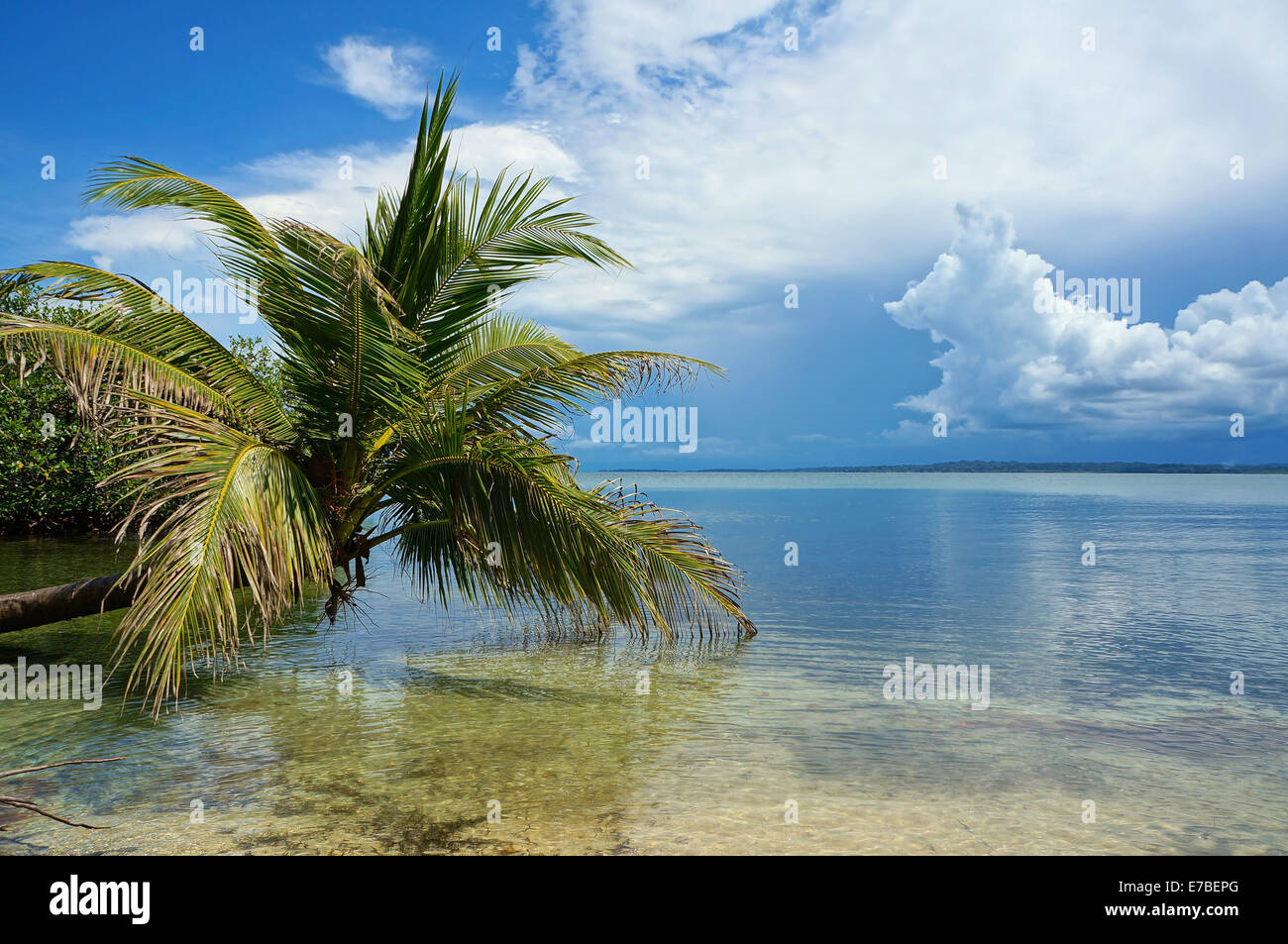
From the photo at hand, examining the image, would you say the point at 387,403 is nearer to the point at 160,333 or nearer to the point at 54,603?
the point at 160,333

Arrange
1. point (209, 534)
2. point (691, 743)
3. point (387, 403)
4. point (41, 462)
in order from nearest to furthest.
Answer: point (209, 534) → point (691, 743) → point (387, 403) → point (41, 462)

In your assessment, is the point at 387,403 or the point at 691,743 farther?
the point at 387,403

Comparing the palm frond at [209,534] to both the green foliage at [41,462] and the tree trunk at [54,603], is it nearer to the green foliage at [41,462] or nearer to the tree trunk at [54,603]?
the tree trunk at [54,603]

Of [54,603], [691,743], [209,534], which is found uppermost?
[209,534]

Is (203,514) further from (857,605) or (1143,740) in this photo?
(857,605)

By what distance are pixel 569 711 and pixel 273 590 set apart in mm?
2651

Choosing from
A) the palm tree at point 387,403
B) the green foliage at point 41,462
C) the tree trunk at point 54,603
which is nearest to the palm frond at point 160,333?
the palm tree at point 387,403

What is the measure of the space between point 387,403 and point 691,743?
400 centimetres

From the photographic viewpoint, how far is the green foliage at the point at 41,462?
1722cm

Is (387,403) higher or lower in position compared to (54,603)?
higher

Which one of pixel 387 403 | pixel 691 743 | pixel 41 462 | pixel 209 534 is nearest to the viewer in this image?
pixel 209 534

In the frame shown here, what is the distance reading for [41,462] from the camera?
58.9 ft

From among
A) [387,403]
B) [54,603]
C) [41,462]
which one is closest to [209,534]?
[387,403]
